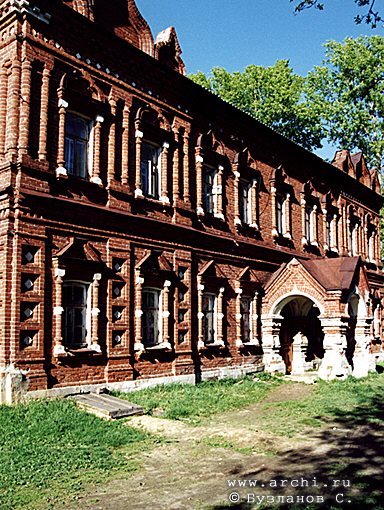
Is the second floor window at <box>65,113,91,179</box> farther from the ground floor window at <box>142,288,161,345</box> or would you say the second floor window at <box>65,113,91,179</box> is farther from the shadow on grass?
the shadow on grass

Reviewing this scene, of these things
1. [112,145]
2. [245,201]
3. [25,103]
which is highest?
[25,103]

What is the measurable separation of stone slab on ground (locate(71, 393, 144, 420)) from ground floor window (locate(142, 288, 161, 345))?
2.46m

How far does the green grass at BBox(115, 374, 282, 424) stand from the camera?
10.8 m

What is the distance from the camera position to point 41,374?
10.4 meters

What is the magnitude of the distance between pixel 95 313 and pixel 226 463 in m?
5.09

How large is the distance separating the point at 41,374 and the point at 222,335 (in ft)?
21.7

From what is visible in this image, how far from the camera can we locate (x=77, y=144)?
12.2m

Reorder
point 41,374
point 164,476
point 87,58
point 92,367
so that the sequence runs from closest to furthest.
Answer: point 164,476
point 41,374
point 92,367
point 87,58

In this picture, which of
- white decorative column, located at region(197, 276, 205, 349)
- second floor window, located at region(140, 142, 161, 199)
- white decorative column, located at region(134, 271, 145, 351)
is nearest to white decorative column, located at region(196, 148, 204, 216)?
second floor window, located at region(140, 142, 161, 199)

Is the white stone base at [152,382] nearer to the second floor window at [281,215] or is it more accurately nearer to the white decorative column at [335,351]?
the white decorative column at [335,351]

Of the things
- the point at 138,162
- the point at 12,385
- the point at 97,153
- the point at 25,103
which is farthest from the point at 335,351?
the point at 25,103

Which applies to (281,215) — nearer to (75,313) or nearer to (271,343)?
(271,343)

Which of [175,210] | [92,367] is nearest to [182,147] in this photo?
[175,210]

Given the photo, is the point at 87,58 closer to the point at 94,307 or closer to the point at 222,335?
the point at 94,307
